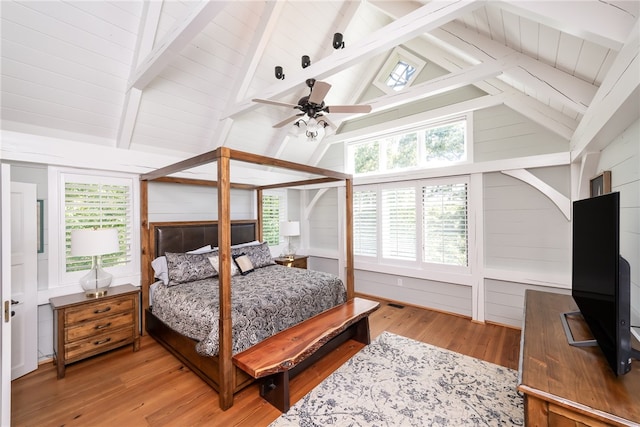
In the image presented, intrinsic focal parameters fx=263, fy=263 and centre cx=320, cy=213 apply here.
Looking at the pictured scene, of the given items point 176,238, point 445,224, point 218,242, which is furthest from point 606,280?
point 176,238

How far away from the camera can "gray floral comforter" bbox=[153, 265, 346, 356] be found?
7.49ft

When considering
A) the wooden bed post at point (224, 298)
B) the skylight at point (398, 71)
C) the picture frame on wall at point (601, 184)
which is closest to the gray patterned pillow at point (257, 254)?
the wooden bed post at point (224, 298)

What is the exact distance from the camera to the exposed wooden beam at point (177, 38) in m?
1.87

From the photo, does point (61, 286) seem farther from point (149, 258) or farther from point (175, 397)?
point (175, 397)

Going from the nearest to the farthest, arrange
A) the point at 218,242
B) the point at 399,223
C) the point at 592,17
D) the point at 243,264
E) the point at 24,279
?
1. the point at 592,17
2. the point at 24,279
3. the point at 218,242
4. the point at 243,264
5. the point at 399,223

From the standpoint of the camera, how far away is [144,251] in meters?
3.32

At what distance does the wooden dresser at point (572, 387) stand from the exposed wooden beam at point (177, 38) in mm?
2887

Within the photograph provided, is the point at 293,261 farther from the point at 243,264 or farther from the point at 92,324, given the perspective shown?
the point at 92,324

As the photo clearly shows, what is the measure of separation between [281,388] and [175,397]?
93 cm

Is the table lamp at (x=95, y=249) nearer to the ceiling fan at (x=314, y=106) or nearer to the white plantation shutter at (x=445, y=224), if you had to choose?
the ceiling fan at (x=314, y=106)

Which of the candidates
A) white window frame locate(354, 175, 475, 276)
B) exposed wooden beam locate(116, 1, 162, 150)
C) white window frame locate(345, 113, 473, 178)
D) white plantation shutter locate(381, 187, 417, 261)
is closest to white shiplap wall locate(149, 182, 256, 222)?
exposed wooden beam locate(116, 1, 162, 150)

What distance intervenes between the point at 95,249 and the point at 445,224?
14.3ft

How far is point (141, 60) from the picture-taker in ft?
8.32

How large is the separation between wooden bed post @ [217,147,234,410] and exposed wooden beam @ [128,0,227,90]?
3.07ft
